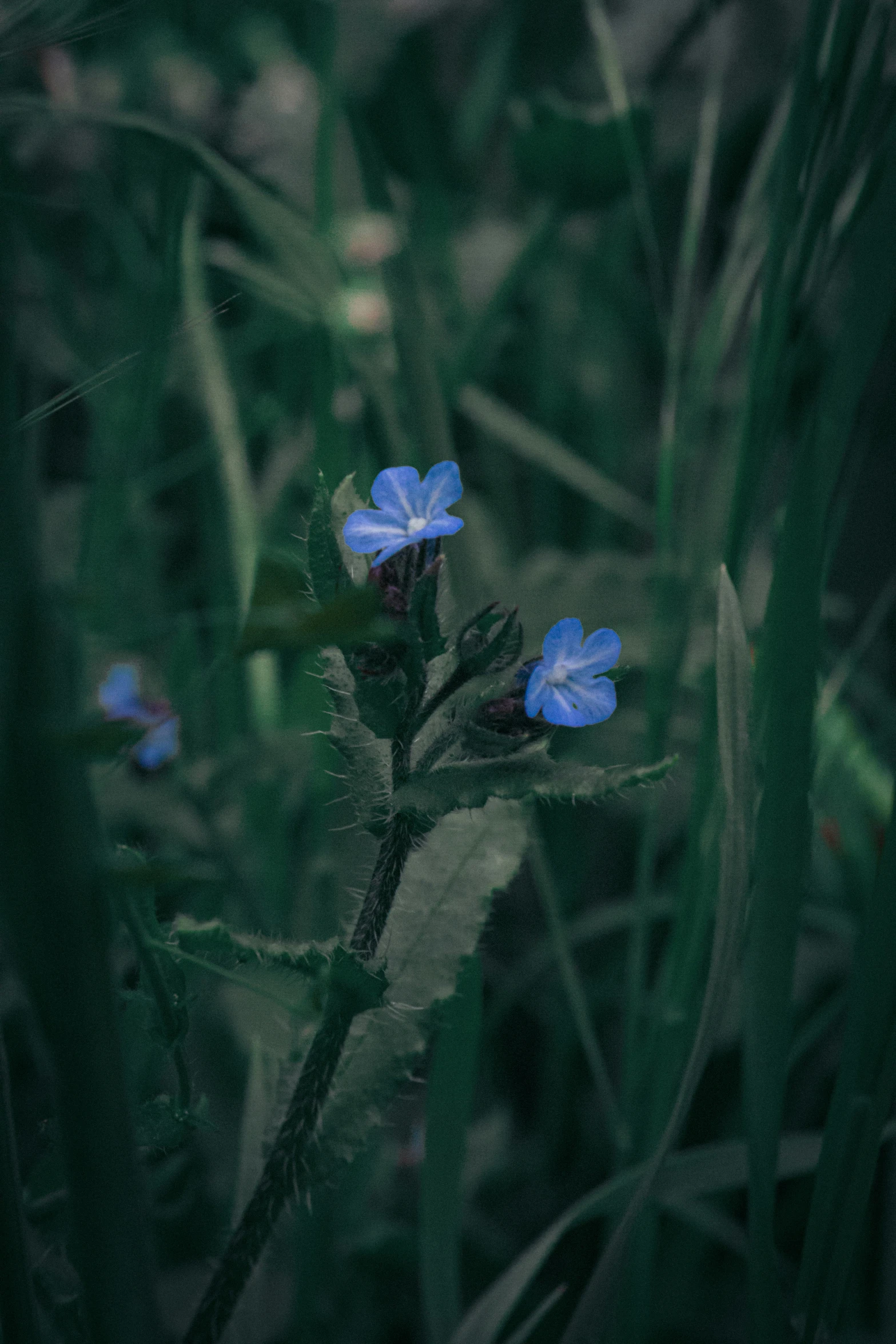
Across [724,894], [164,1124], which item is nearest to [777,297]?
[724,894]

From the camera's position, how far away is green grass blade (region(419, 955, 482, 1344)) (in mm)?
668

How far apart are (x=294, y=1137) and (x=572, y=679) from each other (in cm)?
28

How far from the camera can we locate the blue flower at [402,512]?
1.51ft

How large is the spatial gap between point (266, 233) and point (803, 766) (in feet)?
1.97

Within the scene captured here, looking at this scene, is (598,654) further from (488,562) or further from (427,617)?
(488,562)

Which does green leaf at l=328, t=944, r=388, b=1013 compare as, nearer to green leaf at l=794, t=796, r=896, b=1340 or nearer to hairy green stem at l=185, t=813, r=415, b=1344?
hairy green stem at l=185, t=813, r=415, b=1344

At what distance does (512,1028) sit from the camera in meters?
1.25

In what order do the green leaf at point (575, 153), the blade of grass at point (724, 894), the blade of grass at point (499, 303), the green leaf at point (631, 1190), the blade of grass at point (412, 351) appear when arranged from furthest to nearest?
the green leaf at point (575, 153) < the blade of grass at point (499, 303) < the blade of grass at point (412, 351) < the green leaf at point (631, 1190) < the blade of grass at point (724, 894)

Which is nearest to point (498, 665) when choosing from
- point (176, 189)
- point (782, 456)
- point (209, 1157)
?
point (176, 189)

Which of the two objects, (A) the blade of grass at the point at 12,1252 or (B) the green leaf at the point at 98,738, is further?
(A) the blade of grass at the point at 12,1252

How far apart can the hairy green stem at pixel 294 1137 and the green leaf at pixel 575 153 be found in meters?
0.98

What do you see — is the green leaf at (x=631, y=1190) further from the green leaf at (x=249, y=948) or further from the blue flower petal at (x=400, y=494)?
the blue flower petal at (x=400, y=494)

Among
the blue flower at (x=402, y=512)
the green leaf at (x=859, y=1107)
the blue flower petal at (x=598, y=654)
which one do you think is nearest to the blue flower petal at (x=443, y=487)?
the blue flower at (x=402, y=512)

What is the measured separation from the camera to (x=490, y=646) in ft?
1.55
